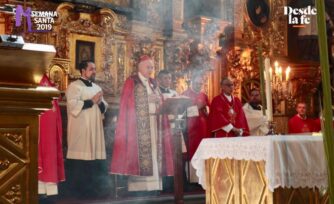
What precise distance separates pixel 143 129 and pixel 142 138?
125 mm

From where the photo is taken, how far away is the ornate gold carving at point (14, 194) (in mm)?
1361

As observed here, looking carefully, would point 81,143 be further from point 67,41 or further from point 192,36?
point 192,36

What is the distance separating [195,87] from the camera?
8.61 metres

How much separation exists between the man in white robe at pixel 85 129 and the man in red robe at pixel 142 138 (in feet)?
1.00

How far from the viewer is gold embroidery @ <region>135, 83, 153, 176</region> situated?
664cm

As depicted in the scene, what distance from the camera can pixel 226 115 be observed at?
684 cm

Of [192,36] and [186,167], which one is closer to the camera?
[186,167]

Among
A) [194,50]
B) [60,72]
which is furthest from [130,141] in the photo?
[194,50]

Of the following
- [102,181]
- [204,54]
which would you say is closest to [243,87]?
[204,54]

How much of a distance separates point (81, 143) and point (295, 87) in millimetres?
7196

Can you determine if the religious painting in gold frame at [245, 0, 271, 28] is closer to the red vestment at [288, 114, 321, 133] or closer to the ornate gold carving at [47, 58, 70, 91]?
the red vestment at [288, 114, 321, 133]

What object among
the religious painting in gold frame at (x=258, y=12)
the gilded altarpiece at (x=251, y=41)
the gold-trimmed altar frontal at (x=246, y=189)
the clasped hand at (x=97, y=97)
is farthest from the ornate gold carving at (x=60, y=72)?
the religious painting in gold frame at (x=258, y=12)

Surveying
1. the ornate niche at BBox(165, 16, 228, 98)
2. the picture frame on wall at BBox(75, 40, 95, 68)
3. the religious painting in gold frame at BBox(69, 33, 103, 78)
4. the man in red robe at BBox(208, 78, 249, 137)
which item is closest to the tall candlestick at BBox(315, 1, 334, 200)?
the man in red robe at BBox(208, 78, 249, 137)

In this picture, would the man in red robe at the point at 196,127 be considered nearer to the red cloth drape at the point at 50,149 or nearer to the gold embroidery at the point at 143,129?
the gold embroidery at the point at 143,129
